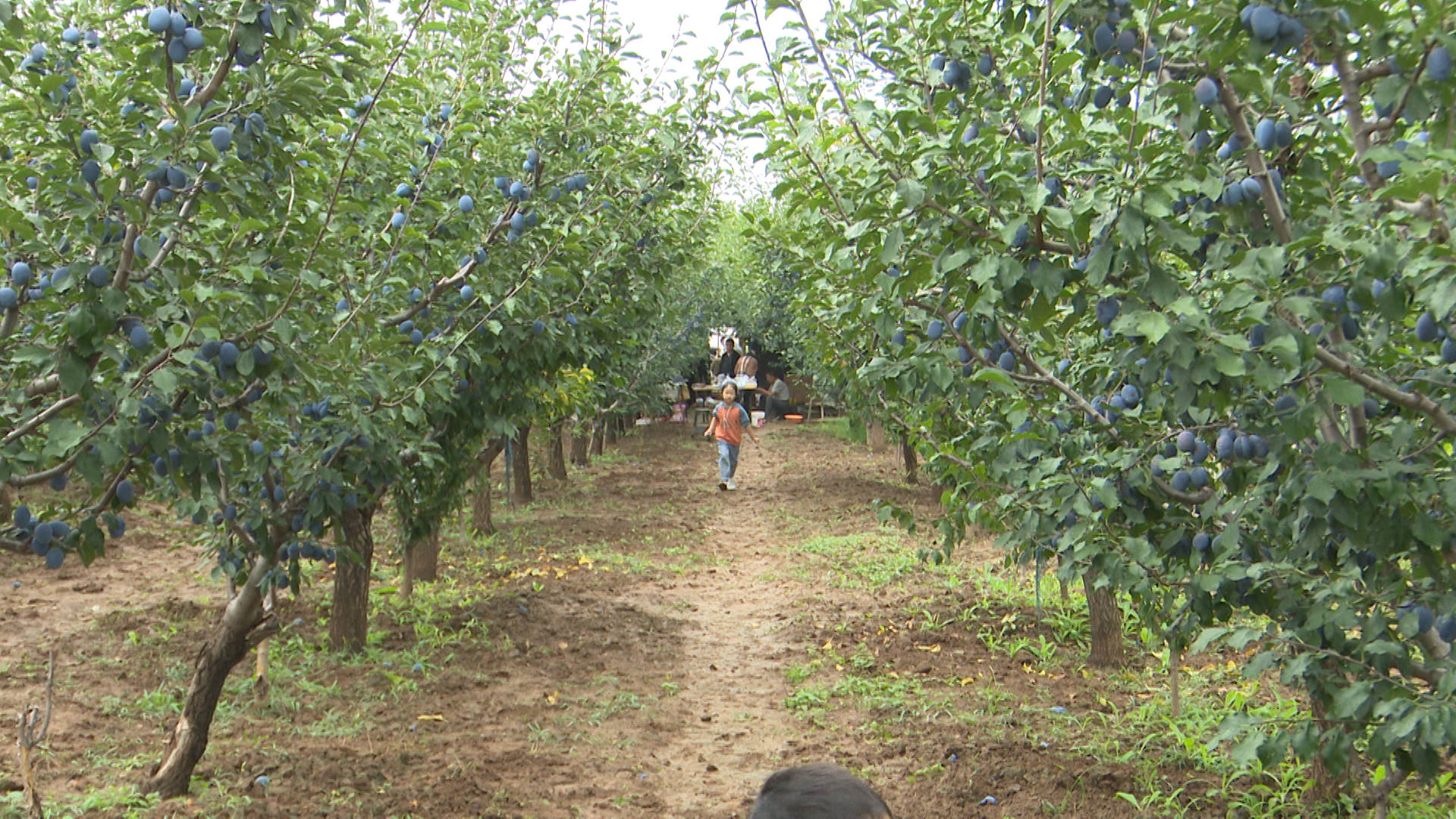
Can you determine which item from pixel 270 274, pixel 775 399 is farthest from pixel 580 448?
pixel 270 274

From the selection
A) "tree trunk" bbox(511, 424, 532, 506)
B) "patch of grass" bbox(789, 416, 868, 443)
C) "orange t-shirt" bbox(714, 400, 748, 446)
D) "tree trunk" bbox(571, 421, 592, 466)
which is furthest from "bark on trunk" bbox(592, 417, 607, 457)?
"tree trunk" bbox(511, 424, 532, 506)

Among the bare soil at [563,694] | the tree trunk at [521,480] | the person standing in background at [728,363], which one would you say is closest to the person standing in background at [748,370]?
the person standing in background at [728,363]

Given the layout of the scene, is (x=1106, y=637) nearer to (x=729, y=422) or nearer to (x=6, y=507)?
(x=6, y=507)

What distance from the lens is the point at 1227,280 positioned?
8.55 ft

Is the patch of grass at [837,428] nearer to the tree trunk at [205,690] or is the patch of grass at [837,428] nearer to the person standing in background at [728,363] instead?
the person standing in background at [728,363]

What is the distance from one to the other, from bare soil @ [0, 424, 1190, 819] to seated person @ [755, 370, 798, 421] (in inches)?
679

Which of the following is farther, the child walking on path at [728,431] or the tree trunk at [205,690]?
the child walking on path at [728,431]

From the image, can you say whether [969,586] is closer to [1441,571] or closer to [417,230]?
[417,230]

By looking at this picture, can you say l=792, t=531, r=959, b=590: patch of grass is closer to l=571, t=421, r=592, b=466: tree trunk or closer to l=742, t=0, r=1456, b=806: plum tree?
l=742, t=0, r=1456, b=806: plum tree

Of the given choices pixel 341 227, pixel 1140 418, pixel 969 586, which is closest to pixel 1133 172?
pixel 1140 418

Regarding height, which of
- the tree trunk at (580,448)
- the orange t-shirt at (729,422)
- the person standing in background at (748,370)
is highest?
the person standing in background at (748,370)

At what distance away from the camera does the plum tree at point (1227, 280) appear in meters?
2.30

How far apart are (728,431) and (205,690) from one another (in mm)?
11326

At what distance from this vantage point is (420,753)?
5113mm
